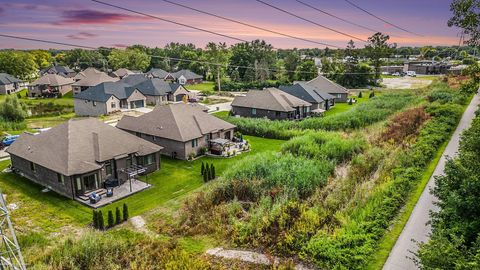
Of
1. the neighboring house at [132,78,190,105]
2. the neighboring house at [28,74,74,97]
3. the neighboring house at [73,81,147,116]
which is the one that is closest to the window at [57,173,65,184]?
the neighboring house at [73,81,147,116]

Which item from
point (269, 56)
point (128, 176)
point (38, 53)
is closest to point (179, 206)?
point (128, 176)

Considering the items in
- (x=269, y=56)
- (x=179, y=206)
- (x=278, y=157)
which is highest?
(x=269, y=56)

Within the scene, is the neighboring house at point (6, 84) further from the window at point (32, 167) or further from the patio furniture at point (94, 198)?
the patio furniture at point (94, 198)

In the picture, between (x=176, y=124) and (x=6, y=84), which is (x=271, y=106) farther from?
A: (x=6, y=84)

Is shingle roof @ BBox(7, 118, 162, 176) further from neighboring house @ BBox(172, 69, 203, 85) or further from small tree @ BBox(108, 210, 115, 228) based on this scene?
neighboring house @ BBox(172, 69, 203, 85)

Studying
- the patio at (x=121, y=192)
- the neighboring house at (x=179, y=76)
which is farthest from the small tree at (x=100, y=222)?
the neighboring house at (x=179, y=76)

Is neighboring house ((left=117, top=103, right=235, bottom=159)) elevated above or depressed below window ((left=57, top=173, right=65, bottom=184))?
above

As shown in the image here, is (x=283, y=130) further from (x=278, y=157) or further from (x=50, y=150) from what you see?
(x=50, y=150)
